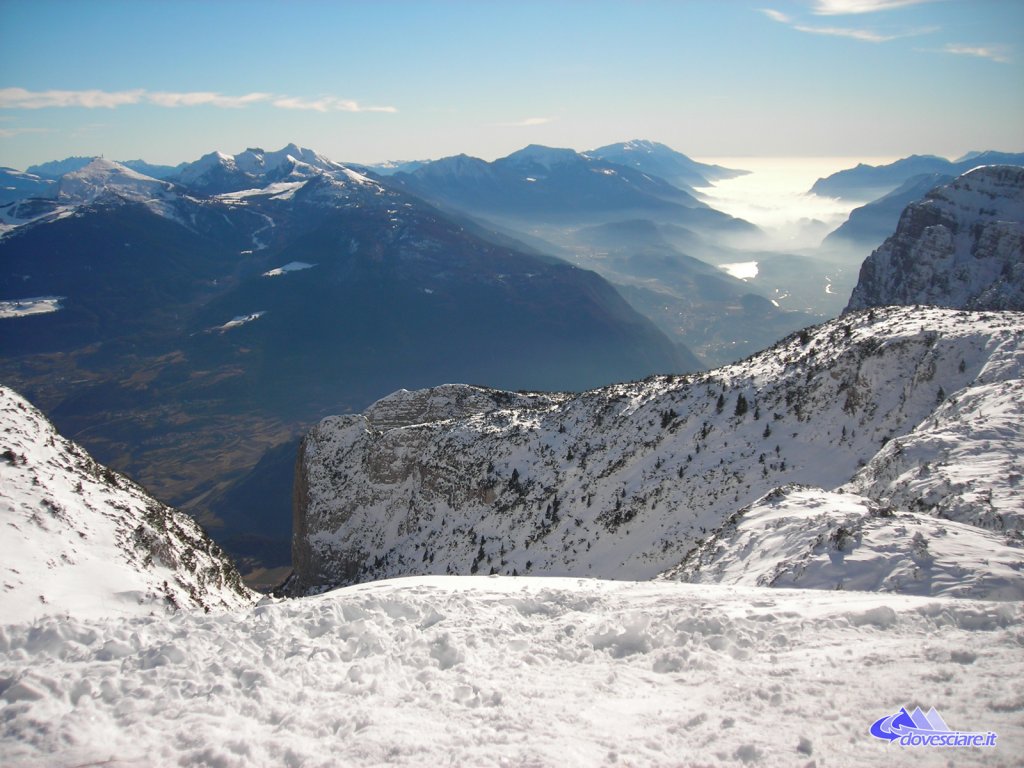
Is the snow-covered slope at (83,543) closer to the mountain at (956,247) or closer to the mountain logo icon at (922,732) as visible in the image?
the mountain logo icon at (922,732)

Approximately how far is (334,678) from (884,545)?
47.7ft

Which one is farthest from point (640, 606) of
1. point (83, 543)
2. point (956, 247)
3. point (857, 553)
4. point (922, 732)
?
point (956, 247)

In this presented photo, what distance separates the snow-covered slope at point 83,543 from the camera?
18.2 meters

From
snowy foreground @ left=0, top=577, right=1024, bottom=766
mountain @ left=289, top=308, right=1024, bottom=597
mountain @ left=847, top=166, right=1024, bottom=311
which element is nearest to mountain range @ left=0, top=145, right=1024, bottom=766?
snowy foreground @ left=0, top=577, right=1024, bottom=766

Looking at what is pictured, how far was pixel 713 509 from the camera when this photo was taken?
33.2 metres

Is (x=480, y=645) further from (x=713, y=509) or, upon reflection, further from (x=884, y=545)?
(x=713, y=509)

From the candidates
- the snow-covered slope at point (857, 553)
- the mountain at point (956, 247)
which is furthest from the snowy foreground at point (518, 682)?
the mountain at point (956, 247)

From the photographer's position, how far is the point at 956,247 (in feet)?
317

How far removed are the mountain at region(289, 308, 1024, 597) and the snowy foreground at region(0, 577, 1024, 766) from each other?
474cm

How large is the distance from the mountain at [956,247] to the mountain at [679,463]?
210 feet

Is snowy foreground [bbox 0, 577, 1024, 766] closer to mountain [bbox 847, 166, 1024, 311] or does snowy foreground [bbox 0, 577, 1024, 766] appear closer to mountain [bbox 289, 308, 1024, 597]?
mountain [bbox 289, 308, 1024, 597]

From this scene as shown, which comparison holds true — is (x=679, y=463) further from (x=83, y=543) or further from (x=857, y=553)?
(x=83, y=543)

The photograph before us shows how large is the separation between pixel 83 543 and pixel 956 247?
117 meters

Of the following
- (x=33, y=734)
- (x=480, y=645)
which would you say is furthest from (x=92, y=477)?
(x=480, y=645)
